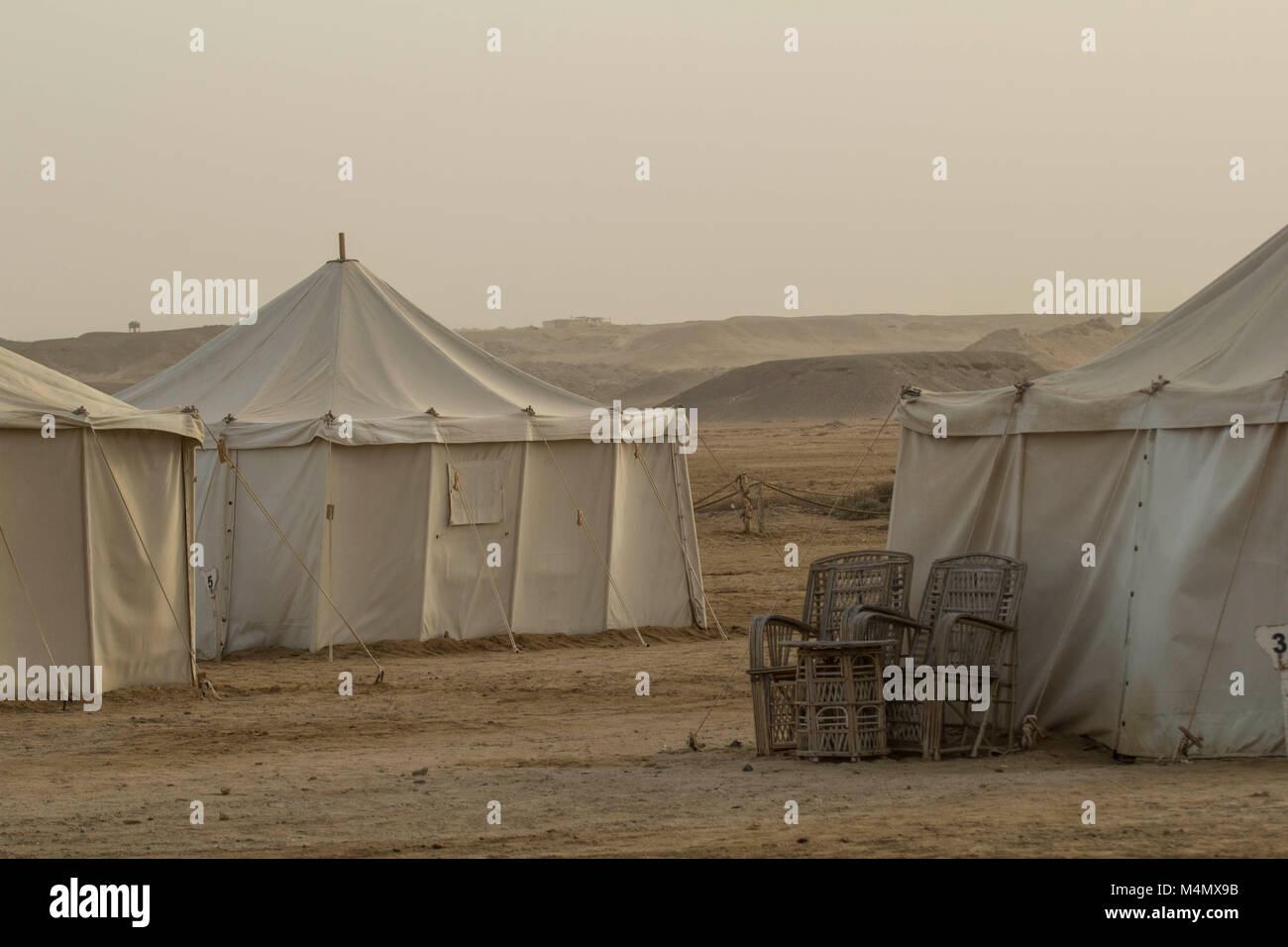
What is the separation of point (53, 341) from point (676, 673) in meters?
105

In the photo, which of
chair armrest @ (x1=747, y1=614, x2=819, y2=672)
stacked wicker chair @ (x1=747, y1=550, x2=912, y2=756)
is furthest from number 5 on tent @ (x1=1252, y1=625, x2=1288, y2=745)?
chair armrest @ (x1=747, y1=614, x2=819, y2=672)

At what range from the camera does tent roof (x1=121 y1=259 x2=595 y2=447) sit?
14.1 meters

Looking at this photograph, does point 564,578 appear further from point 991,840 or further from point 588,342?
point 588,342

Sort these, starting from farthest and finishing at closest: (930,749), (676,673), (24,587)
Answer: (676,673)
(24,587)
(930,749)

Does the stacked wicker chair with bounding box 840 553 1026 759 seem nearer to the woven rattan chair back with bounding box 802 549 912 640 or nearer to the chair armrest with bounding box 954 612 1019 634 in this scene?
the chair armrest with bounding box 954 612 1019 634

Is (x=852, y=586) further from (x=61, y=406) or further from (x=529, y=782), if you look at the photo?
(x=61, y=406)

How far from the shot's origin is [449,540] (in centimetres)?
1415

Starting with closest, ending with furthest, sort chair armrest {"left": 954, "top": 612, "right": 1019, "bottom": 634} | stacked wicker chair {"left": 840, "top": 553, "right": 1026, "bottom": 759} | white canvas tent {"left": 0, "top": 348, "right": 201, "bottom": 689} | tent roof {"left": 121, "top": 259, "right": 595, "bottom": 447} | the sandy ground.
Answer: the sandy ground, chair armrest {"left": 954, "top": 612, "right": 1019, "bottom": 634}, stacked wicker chair {"left": 840, "top": 553, "right": 1026, "bottom": 759}, white canvas tent {"left": 0, "top": 348, "right": 201, "bottom": 689}, tent roof {"left": 121, "top": 259, "right": 595, "bottom": 447}

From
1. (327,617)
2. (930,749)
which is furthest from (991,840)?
(327,617)

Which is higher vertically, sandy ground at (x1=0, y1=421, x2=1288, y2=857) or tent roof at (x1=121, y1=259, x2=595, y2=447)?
tent roof at (x1=121, y1=259, x2=595, y2=447)

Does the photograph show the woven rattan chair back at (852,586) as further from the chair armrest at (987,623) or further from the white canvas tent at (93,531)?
the white canvas tent at (93,531)

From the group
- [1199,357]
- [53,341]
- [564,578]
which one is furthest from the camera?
[53,341]

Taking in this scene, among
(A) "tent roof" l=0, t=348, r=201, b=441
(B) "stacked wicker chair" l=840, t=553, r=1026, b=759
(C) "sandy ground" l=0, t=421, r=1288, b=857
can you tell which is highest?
(A) "tent roof" l=0, t=348, r=201, b=441

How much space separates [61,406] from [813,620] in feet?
17.8
